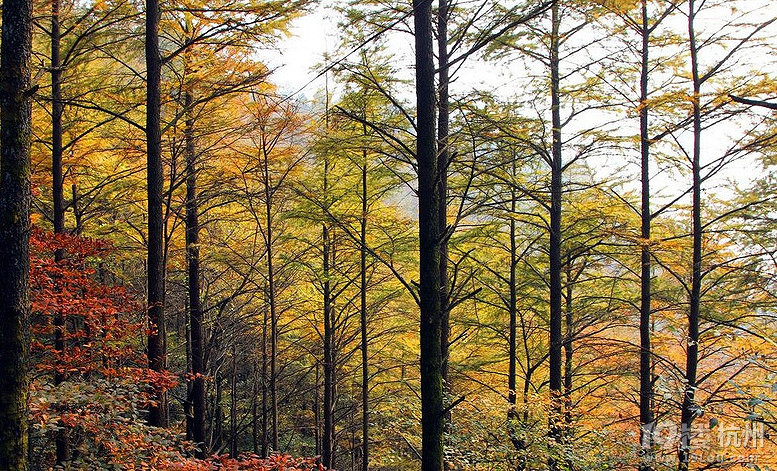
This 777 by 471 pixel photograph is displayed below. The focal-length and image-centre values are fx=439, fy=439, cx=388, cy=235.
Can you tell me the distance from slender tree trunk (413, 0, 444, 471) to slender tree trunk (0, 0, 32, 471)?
3.62 metres

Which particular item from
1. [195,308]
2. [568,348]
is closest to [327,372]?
[195,308]

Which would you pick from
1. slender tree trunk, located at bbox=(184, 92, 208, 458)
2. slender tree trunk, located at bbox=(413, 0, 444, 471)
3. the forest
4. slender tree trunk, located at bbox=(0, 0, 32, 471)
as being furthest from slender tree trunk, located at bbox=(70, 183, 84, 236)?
slender tree trunk, located at bbox=(413, 0, 444, 471)

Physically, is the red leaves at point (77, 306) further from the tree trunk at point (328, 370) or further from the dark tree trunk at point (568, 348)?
the dark tree trunk at point (568, 348)

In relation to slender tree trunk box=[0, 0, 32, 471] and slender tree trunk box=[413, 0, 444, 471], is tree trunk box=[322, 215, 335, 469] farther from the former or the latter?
slender tree trunk box=[413, 0, 444, 471]

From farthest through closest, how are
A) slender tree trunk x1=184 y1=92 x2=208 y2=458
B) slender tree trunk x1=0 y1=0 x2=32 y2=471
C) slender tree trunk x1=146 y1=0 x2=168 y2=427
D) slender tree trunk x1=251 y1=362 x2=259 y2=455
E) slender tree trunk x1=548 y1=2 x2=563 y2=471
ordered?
slender tree trunk x1=251 y1=362 x2=259 y2=455 → slender tree trunk x1=184 y1=92 x2=208 y2=458 → slender tree trunk x1=548 y1=2 x2=563 y2=471 → slender tree trunk x1=146 y1=0 x2=168 y2=427 → slender tree trunk x1=0 y1=0 x2=32 y2=471

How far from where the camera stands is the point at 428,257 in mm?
3809

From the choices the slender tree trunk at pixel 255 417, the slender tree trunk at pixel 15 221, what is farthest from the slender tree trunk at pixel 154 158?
the slender tree trunk at pixel 255 417

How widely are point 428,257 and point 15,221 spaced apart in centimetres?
385

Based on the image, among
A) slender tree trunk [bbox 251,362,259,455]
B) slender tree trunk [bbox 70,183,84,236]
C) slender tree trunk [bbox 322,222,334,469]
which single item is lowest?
slender tree trunk [bbox 251,362,259,455]

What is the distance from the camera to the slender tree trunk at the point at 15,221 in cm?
392

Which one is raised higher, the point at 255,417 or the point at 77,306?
the point at 77,306

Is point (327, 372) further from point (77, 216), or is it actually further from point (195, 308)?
point (77, 216)

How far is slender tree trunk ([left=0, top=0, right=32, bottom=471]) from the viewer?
3918 millimetres

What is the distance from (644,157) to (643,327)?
3.11 meters
